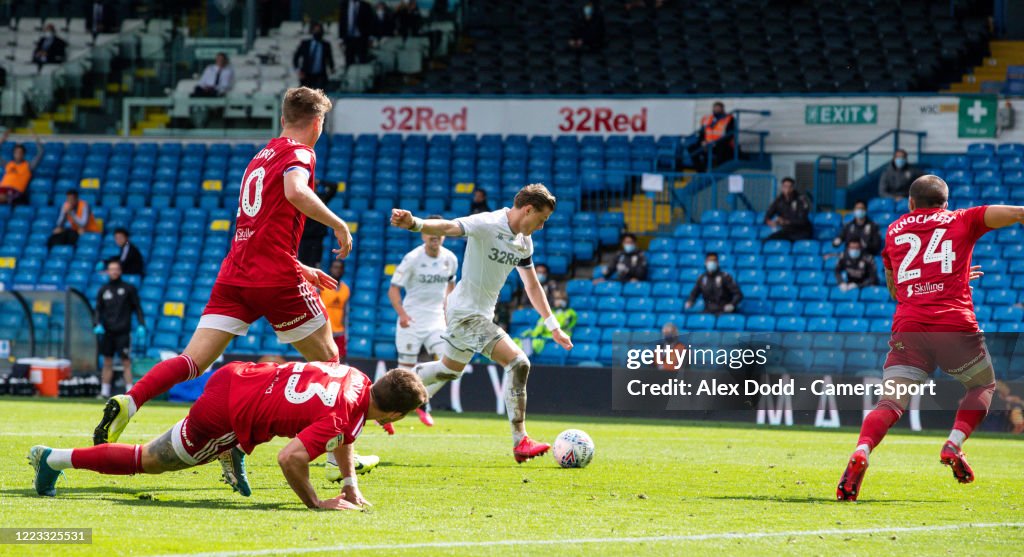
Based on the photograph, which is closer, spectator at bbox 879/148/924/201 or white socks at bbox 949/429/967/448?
white socks at bbox 949/429/967/448

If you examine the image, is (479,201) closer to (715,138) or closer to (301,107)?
(715,138)

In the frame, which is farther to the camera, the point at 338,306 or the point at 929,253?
the point at 338,306

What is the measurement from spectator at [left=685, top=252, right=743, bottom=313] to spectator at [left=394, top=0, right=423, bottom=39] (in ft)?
38.5

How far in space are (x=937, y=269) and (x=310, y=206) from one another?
3972 mm

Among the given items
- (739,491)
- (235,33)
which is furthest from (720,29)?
(739,491)

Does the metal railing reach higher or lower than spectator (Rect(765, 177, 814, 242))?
higher

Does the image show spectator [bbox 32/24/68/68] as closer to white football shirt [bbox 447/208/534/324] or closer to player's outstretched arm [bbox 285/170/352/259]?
white football shirt [bbox 447/208/534/324]

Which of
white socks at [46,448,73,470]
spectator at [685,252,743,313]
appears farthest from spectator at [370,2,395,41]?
white socks at [46,448,73,470]

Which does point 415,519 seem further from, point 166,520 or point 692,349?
point 692,349

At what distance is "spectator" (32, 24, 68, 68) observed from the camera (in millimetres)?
31359

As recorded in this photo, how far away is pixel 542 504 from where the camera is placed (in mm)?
7930

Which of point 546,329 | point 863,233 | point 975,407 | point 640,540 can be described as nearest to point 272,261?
point 640,540

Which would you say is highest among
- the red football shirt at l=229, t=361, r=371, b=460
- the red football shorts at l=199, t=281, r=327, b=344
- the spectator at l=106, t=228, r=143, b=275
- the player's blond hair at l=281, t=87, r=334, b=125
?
the player's blond hair at l=281, t=87, r=334, b=125

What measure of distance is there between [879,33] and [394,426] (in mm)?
16749
